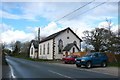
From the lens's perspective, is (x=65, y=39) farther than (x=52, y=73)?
Yes

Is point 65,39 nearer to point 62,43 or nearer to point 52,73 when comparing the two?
point 62,43

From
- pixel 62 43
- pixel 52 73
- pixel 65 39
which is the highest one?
pixel 65 39

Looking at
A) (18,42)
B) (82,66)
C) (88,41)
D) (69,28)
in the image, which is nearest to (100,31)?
(88,41)

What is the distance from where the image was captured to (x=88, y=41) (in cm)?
7850

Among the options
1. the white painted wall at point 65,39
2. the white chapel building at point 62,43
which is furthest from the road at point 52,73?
the white painted wall at point 65,39

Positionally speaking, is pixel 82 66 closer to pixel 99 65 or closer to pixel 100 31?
pixel 99 65

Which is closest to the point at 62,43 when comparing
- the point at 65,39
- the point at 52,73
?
the point at 65,39

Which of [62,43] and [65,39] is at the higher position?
[65,39]

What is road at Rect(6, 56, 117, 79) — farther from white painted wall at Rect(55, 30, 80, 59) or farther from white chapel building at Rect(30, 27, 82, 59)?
white painted wall at Rect(55, 30, 80, 59)

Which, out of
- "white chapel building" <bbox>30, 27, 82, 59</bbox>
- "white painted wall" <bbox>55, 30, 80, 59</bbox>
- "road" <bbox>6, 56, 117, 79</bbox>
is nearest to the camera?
"road" <bbox>6, 56, 117, 79</bbox>

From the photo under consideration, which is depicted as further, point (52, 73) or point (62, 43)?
point (62, 43)

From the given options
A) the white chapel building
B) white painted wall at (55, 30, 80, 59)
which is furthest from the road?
white painted wall at (55, 30, 80, 59)

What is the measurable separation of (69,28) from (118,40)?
16.8 metres

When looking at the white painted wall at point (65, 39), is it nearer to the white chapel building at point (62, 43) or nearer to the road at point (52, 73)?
the white chapel building at point (62, 43)
